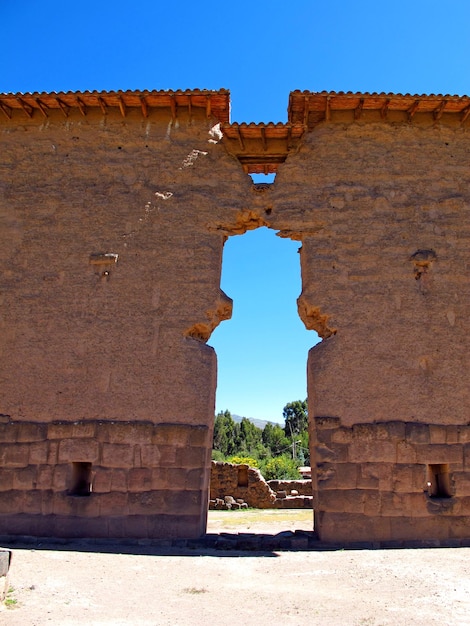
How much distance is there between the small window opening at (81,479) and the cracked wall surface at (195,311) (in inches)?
1.5

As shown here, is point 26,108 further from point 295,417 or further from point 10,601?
point 295,417

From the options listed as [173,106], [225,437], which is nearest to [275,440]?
[225,437]

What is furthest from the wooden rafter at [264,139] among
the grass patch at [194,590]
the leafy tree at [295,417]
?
the leafy tree at [295,417]

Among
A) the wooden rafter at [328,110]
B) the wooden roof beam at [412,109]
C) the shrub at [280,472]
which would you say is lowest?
the shrub at [280,472]

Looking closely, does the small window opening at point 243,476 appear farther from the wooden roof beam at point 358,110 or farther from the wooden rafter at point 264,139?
the wooden roof beam at point 358,110

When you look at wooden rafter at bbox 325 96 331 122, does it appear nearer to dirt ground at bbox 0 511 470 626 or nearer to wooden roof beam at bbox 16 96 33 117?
wooden roof beam at bbox 16 96 33 117

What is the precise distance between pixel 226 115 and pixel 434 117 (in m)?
3.88

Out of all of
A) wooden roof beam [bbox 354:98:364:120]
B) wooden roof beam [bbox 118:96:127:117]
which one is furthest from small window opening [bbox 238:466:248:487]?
wooden roof beam [bbox 118:96:127:117]

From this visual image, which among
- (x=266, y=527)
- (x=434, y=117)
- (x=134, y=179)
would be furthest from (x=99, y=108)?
(x=266, y=527)

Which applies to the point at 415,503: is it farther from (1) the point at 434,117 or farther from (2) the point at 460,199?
(1) the point at 434,117

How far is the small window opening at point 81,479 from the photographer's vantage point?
7300 millimetres

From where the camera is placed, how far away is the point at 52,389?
7.60 m

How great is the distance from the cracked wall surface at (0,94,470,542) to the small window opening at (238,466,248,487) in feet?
26.1

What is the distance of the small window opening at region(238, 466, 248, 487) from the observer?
15.1 m
